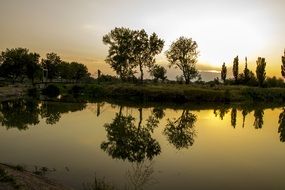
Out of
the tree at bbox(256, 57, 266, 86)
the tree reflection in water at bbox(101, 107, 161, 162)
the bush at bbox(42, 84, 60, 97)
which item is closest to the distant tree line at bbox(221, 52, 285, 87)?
the tree at bbox(256, 57, 266, 86)

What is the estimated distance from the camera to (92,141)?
24.6 meters

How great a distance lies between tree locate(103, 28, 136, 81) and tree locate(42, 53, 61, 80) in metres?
57.1

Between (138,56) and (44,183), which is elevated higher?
(138,56)

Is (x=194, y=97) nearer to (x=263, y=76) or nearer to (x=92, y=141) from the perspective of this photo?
(x=263, y=76)

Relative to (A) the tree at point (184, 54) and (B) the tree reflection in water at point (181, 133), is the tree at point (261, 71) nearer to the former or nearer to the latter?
(A) the tree at point (184, 54)

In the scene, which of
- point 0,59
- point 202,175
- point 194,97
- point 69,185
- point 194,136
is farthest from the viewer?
point 0,59

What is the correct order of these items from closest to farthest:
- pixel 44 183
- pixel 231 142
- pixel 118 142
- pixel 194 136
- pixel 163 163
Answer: pixel 44 183, pixel 163 163, pixel 118 142, pixel 231 142, pixel 194 136

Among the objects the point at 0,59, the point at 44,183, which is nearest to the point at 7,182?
the point at 44,183

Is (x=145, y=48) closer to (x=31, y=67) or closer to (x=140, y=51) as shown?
(x=140, y=51)

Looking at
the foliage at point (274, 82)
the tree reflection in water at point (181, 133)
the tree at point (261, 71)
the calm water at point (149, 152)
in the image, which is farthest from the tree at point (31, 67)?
the tree reflection in water at point (181, 133)

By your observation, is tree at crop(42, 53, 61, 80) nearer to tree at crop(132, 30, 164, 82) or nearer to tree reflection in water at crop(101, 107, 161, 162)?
tree at crop(132, 30, 164, 82)

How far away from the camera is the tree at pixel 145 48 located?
99625 mm

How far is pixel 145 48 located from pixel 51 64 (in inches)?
2624

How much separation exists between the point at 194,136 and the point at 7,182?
62.2 ft
